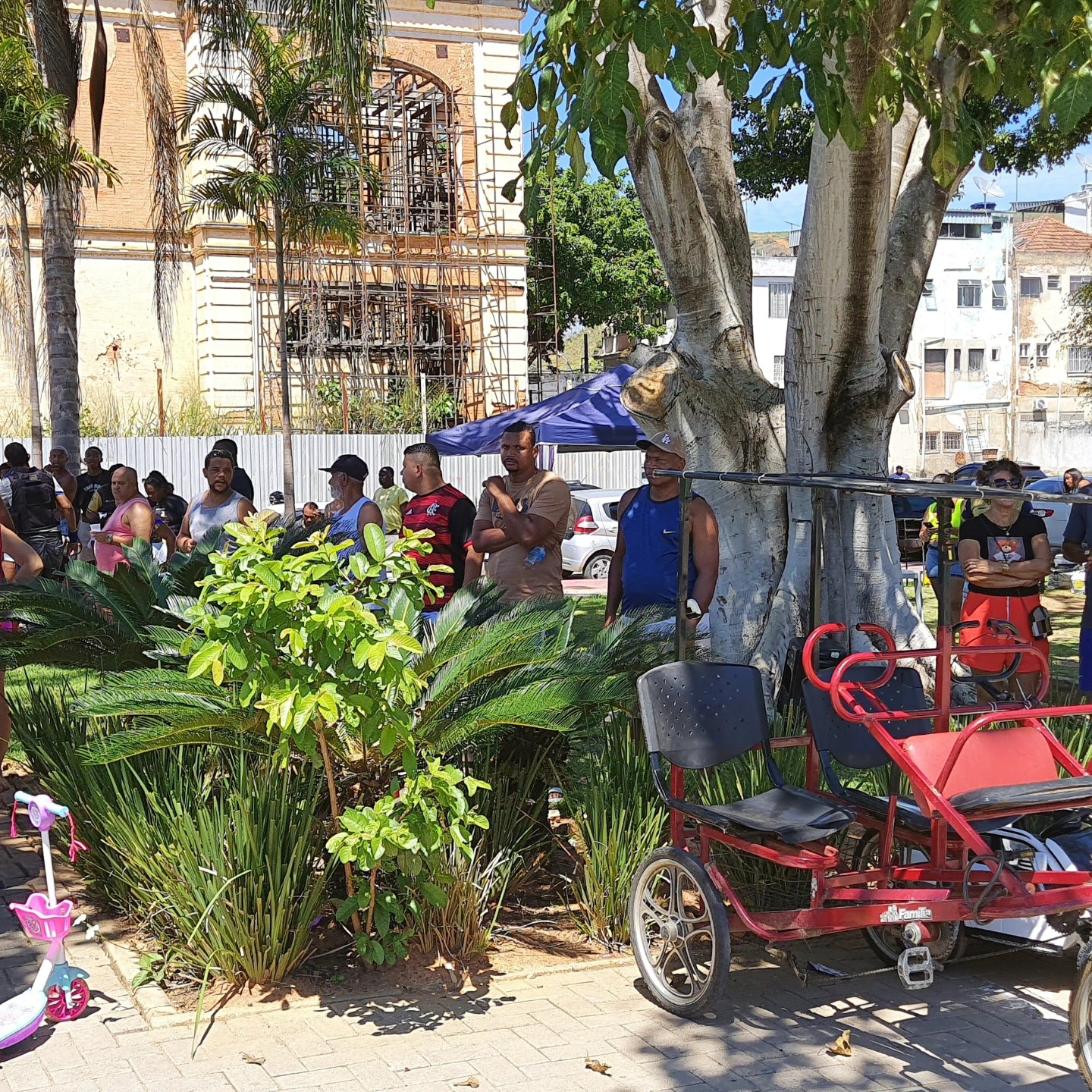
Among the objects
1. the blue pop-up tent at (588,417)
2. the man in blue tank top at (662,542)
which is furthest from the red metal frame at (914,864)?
the blue pop-up tent at (588,417)

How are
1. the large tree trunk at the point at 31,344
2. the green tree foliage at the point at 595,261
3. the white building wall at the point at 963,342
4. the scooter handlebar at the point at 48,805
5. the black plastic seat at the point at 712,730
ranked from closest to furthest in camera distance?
the scooter handlebar at the point at 48,805 < the black plastic seat at the point at 712,730 < the large tree trunk at the point at 31,344 < the green tree foliage at the point at 595,261 < the white building wall at the point at 963,342

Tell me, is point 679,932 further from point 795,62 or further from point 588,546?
point 588,546

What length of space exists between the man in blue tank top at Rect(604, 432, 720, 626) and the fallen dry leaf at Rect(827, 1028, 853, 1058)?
2620 millimetres

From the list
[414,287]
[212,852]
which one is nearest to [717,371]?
[212,852]

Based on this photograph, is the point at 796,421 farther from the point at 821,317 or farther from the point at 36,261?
the point at 36,261

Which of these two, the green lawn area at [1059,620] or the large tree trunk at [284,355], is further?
the large tree trunk at [284,355]

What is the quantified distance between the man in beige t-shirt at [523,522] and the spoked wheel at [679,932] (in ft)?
9.76

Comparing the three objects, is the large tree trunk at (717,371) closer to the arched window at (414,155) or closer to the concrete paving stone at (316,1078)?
the concrete paving stone at (316,1078)

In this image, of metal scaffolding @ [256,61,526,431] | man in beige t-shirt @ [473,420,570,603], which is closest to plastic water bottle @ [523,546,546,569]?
man in beige t-shirt @ [473,420,570,603]

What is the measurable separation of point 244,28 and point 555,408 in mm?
6172

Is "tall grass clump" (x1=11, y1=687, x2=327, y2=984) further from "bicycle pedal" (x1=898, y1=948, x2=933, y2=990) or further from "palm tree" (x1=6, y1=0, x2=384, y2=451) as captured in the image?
"palm tree" (x1=6, y1=0, x2=384, y2=451)

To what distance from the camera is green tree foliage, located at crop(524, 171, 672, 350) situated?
4603 centimetres

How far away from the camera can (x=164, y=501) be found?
45.1 feet

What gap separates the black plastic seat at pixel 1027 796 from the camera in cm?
429
